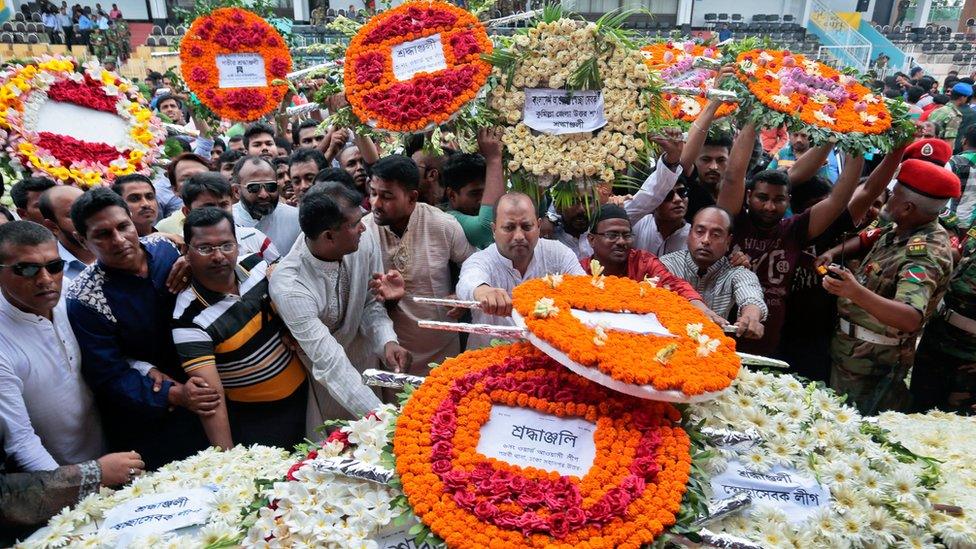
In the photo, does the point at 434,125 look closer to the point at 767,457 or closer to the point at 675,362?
the point at 675,362

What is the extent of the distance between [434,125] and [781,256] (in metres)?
2.41

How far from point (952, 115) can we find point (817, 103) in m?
7.52

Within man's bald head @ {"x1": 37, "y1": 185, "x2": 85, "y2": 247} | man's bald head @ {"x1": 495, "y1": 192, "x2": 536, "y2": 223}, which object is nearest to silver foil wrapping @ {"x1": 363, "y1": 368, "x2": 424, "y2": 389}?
man's bald head @ {"x1": 495, "y1": 192, "x2": 536, "y2": 223}

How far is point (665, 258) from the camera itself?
354 cm

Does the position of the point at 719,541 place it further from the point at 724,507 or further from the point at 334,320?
the point at 334,320

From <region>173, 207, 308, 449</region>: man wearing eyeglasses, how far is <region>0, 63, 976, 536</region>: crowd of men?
1 cm

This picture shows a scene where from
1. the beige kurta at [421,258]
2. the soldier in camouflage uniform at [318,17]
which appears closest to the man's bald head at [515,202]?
the beige kurta at [421,258]

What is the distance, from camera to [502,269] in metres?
3.11

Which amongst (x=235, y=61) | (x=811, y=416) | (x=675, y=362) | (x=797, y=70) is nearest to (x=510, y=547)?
(x=675, y=362)

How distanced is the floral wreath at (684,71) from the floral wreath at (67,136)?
352cm

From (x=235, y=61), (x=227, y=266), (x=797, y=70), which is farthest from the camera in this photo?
(x=235, y=61)

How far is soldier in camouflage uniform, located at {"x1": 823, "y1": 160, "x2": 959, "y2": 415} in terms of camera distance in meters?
3.10

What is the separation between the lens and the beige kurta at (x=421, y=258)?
346 cm

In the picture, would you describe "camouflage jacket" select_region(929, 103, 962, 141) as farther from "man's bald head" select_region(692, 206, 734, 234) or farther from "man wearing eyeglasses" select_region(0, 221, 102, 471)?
"man wearing eyeglasses" select_region(0, 221, 102, 471)
